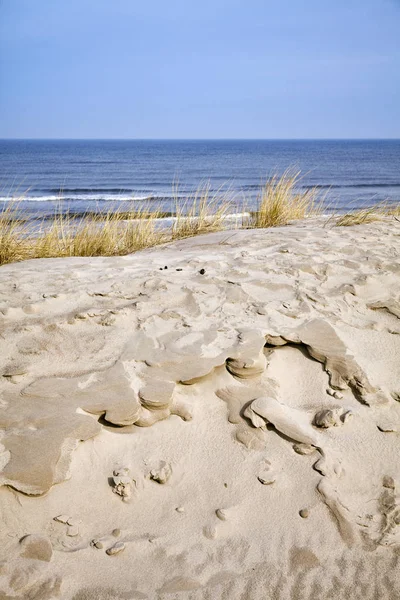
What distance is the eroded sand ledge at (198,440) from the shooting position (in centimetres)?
140

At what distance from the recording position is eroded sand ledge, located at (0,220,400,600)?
1.40m

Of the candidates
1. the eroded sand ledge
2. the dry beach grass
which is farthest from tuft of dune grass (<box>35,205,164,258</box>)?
the eroded sand ledge

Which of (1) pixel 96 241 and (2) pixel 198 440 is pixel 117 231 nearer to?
(1) pixel 96 241

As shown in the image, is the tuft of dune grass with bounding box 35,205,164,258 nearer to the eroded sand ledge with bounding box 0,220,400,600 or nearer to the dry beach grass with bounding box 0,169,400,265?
the dry beach grass with bounding box 0,169,400,265

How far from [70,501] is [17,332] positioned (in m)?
0.83

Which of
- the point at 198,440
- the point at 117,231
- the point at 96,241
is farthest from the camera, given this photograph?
the point at 117,231

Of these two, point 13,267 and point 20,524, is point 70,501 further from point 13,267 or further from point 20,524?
point 13,267

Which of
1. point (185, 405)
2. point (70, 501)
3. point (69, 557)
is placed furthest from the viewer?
point (185, 405)

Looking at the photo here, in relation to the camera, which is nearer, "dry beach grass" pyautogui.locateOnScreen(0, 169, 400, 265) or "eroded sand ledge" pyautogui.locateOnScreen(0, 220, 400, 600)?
"eroded sand ledge" pyautogui.locateOnScreen(0, 220, 400, 600)

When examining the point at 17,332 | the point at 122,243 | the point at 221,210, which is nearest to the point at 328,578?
the point at 17,332

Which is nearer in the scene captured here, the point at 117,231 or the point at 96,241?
the point at 96,241

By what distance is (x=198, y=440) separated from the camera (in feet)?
5.82

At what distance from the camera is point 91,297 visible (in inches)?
95.3

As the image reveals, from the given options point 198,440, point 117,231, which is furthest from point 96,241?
point 198,440
